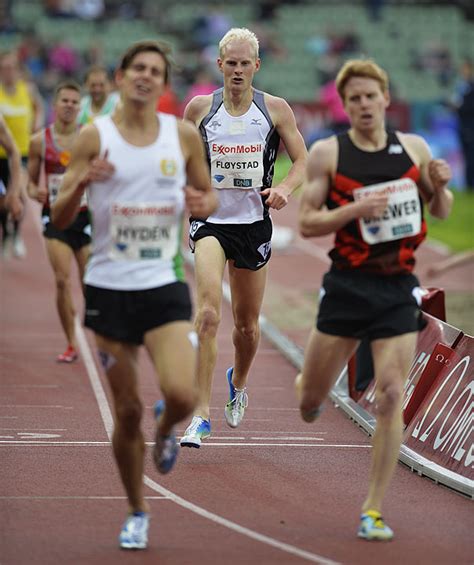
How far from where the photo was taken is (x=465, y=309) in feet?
56.0

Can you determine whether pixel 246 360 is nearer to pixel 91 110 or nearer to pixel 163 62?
pixel 163 62

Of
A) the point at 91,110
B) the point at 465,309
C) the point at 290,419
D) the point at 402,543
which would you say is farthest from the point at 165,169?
the point at 465,309

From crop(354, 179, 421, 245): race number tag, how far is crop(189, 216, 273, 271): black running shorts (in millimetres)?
2404

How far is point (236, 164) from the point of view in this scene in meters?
9.27

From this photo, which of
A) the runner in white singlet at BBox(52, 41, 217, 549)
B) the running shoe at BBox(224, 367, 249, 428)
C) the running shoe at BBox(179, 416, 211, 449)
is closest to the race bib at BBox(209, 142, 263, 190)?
the running shoe at BBox(224, 367, 249, 428)

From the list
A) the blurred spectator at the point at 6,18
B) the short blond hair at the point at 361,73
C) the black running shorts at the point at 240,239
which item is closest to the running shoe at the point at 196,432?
the black running shorts at the point at 240,239

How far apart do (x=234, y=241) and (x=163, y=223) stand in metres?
2.63

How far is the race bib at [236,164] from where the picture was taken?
926 cm

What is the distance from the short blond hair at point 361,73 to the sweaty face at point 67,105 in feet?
20.2

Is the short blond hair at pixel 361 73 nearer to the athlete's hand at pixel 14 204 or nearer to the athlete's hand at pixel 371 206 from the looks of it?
the athlete's hand at pixel 371 206

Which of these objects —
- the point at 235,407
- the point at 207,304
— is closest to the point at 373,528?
the point at 207,304

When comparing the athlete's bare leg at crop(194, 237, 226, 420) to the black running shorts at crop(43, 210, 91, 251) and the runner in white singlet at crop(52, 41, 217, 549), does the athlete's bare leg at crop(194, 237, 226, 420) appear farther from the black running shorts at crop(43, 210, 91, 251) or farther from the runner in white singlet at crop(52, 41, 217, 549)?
the black running shorts at crop(43, 210, 91, 251)

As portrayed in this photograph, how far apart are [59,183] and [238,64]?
3.80m

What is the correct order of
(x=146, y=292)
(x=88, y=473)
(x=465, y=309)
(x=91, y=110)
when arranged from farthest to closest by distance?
(x=465, y=309), (x=91, y=110), (x=88, y=473), (x=146, y=292)
